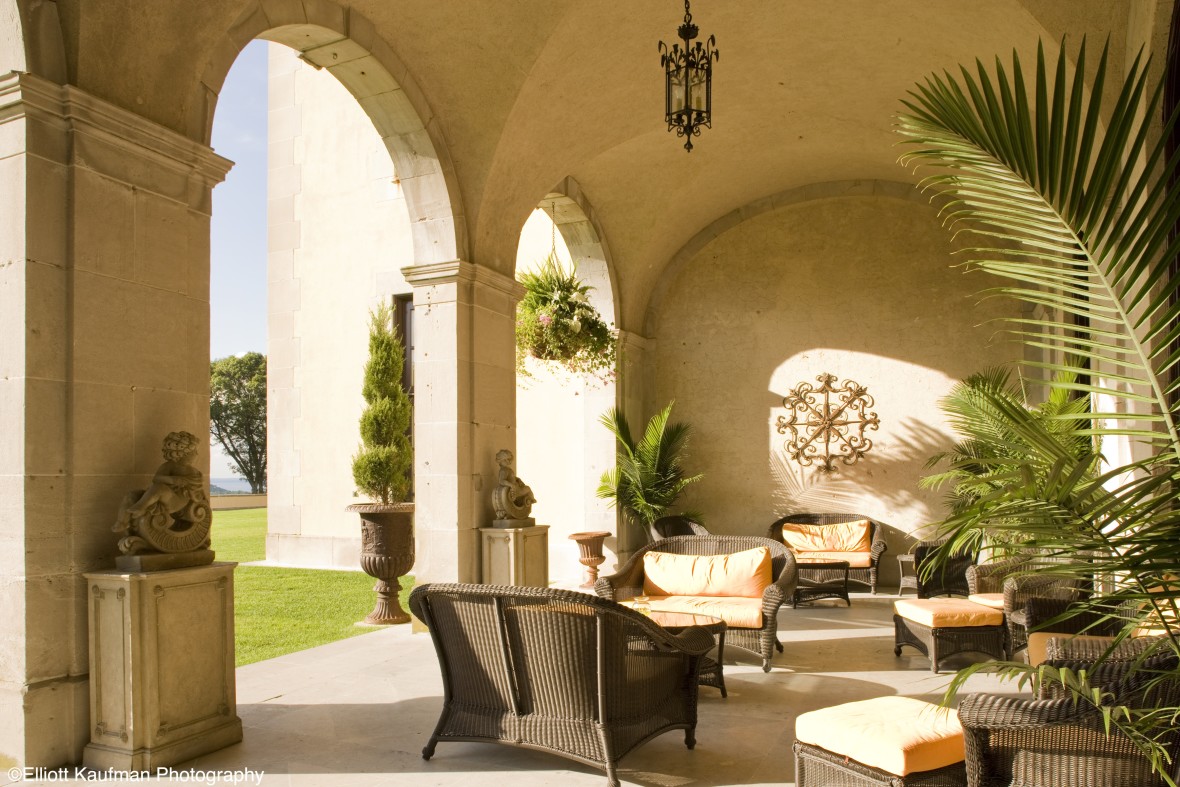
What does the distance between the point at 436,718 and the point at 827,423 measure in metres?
6.67

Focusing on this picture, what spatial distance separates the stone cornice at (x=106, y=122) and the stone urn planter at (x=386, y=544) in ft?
11.7

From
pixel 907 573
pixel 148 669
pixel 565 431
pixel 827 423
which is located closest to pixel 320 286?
pixel 565 431

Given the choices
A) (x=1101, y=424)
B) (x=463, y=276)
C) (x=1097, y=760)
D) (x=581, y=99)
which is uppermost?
(x=581, y=99)

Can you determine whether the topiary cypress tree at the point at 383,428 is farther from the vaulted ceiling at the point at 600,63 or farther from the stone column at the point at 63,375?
the stone column at the point at 63,375

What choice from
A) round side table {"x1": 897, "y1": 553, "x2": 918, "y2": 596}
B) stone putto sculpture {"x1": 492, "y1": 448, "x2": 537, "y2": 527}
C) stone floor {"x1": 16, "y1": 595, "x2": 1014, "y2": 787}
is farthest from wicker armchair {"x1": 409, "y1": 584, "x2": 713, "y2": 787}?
round side table {"x1": 897, "y1": 553, "x2": 918, "y2": 596}

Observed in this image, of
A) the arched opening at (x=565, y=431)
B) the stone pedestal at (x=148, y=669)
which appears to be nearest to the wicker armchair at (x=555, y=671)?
the stone pedestal at (x=148, y=669)

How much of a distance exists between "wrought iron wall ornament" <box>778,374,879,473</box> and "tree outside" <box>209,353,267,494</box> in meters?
32.1

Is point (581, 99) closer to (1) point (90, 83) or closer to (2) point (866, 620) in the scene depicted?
(1) point (90, 83)

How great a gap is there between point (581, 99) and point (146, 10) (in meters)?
Answer: 3.51

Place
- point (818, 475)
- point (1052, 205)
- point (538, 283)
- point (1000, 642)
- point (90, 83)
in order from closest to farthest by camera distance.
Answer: point (1052, 205) → point (90, 83) → point (1000, 642) → point (538, 283) → point (818, 475)

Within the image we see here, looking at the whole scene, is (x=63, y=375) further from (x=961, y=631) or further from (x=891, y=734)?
(x=961, y=631)

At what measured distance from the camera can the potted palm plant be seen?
32.2 ft

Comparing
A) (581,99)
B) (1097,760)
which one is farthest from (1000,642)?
(581,99)

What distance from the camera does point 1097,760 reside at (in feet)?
8.03
